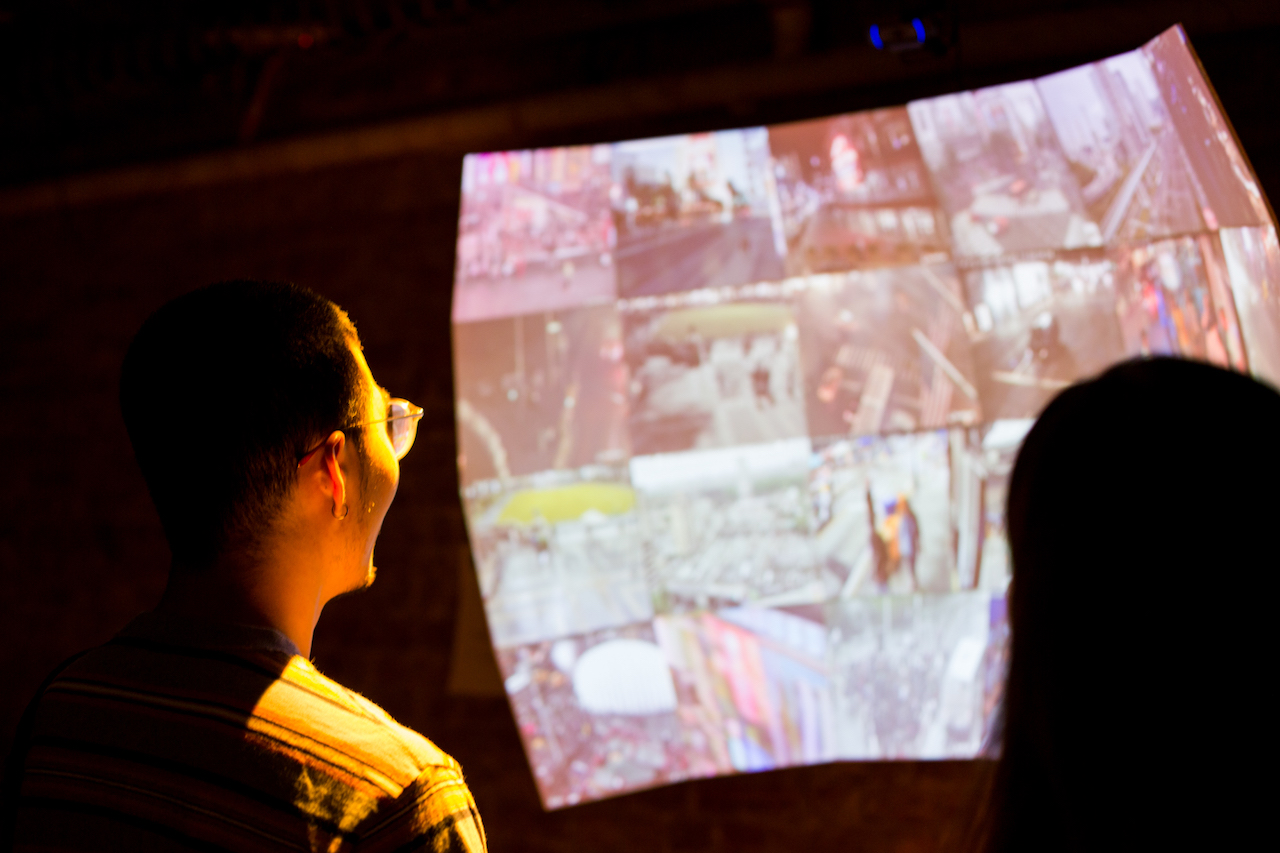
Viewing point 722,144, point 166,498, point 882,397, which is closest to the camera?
point 166,498

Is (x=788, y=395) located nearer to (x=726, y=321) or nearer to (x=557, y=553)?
(x=726, y=321)

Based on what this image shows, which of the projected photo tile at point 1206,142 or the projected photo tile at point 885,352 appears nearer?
the projected photo tile at point 1206,142

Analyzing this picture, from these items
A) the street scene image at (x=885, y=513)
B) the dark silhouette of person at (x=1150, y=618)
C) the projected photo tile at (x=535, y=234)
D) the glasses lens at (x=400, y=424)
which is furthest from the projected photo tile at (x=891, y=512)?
the dark silhouette of person at (x=1150, y=618)

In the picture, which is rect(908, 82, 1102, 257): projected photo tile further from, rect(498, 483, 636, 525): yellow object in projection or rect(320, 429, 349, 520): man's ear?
rect(320, 429, 349, 520): man's ear

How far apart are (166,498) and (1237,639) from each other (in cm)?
84

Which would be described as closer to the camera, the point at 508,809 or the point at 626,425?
the point at 626,425

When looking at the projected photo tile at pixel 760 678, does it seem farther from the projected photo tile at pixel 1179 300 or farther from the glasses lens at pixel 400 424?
the glasses lens at pixel 400 424

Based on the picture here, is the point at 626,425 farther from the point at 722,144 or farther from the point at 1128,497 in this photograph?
the point at 1128,497

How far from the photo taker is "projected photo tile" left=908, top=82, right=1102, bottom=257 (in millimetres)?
2004

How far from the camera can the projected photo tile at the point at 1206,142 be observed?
5.88 feet

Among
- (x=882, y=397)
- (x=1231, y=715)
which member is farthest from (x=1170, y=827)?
(x=882, y=397)

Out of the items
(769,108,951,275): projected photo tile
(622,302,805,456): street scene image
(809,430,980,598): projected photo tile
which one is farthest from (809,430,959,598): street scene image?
(769,108,951,275): projected photo tile

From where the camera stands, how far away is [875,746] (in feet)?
6.93

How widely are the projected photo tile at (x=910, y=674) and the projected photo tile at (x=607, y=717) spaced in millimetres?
320
